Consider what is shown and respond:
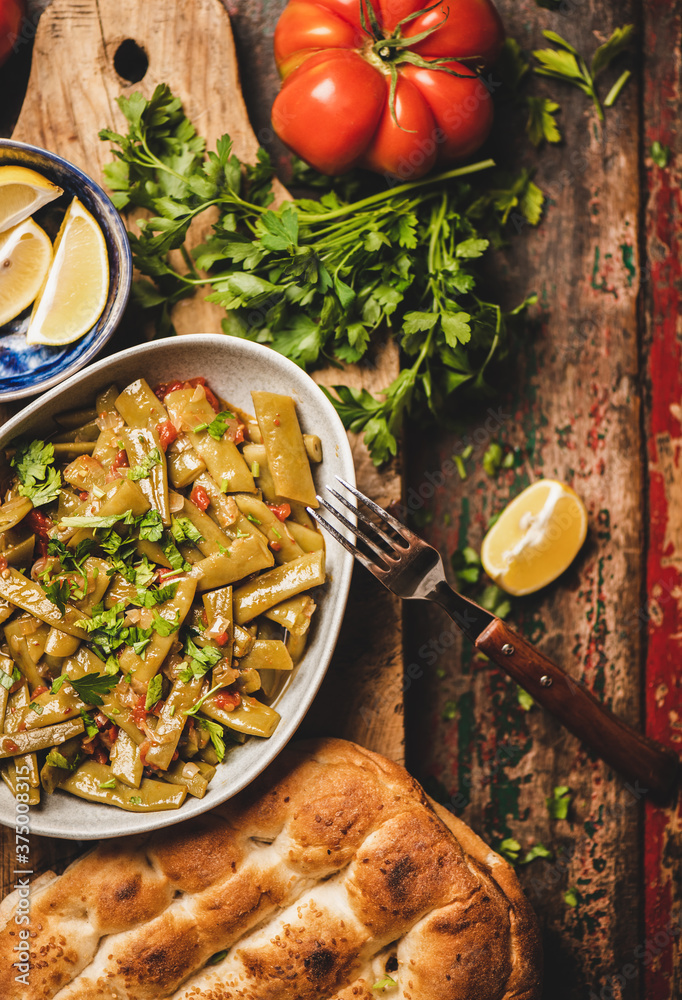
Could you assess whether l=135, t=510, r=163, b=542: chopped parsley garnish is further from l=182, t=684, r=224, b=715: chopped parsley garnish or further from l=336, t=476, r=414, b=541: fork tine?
l=336, t=476, r=414, b=541: fork tine

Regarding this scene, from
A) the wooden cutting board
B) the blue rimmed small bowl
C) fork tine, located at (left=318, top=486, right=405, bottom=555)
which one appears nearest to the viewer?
fork tine, located at (left=318, top=486, right=405, bottom=555)

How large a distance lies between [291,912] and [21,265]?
2.95m

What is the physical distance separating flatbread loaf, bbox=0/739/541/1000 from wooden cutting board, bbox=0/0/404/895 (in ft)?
1.81

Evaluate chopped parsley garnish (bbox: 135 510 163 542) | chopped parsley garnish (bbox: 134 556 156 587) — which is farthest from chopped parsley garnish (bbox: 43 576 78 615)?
chopped parsley garnish (bbox: 135 510 163 542)

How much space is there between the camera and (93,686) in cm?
263

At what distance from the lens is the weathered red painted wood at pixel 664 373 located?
345 cm

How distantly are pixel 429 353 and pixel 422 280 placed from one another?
35 cm

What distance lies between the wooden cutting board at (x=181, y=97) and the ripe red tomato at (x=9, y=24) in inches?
4.4

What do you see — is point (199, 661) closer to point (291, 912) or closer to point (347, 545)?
point (347, 545)

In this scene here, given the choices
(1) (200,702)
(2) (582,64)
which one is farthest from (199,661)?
(2) (582,64)

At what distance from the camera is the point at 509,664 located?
2904mm

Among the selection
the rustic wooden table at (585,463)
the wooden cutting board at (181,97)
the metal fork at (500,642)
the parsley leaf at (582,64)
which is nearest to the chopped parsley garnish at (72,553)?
the metal fork at (500,642)

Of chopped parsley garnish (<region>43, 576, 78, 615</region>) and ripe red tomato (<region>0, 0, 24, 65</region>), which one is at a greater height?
ripe red tomato (<region>0, 0, 24, 65</region>)

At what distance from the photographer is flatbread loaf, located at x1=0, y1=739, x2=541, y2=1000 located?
2.70 metres
